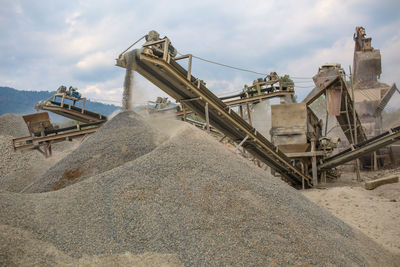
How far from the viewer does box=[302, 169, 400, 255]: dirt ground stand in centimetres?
530

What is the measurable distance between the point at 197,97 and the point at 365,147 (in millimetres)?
5783

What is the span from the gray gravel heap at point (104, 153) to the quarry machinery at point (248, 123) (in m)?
1.17

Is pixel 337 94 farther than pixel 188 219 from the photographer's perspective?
Yes

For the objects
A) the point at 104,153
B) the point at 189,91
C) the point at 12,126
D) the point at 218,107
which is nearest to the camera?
the point at 104,153

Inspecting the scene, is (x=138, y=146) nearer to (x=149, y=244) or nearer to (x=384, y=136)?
(x=149, y=244)

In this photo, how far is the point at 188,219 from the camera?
3412 millimetres

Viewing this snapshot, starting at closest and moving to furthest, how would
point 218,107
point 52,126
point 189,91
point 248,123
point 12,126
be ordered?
point 189,91 < point 218,107 < point 248,123 < point 52,126 < point 12,126

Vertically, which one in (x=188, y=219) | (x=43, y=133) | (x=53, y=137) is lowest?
(x=188, y=219)

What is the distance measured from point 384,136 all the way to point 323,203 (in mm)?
3418

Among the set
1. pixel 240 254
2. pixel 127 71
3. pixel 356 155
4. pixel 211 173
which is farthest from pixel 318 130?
pixel 240 254

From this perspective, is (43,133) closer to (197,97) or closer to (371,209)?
(197,97)

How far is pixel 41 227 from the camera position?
3324mm

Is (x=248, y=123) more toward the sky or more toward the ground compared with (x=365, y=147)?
more toward the sky

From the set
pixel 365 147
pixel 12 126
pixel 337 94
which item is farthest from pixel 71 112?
pixel 365 147
